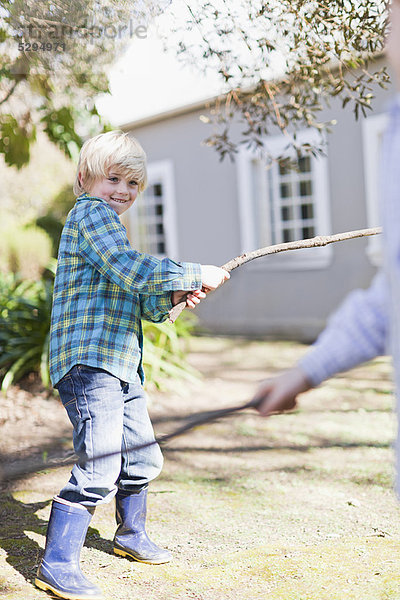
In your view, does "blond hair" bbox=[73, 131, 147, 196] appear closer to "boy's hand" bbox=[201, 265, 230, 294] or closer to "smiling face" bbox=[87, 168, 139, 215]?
"smiling face" bbox=[87, 168, 139, 215]

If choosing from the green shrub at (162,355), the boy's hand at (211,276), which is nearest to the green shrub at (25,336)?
the green shrub at (162,355)

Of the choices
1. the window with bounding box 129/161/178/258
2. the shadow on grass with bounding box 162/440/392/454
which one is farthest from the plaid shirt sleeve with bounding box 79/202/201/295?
the window with bounding box 129/161/178/258

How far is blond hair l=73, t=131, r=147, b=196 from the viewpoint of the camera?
→ 2.49 meters

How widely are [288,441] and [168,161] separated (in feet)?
24.0

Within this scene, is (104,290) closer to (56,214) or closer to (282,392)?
(282,392)

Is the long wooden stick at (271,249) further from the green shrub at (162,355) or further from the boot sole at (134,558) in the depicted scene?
the green shrub at (162,355)

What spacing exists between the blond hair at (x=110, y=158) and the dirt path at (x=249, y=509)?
1.46 metres

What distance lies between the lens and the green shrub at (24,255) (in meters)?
9.54

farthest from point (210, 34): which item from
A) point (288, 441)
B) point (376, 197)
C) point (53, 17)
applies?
point (376, 197)

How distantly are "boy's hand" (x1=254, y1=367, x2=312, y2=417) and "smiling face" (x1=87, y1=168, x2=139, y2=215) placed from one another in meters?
1.20

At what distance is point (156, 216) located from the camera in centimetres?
1195

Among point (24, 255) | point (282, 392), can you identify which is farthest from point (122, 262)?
point (24, 255)

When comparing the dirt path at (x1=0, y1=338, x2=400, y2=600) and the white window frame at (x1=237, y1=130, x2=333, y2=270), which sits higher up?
the white window frame at (x1=237, y1=130, x2=333, y2=270)

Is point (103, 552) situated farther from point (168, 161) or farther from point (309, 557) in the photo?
point (168, 161)
